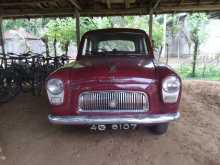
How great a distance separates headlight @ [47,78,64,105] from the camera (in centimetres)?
367

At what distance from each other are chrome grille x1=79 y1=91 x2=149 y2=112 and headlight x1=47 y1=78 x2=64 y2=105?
0.85 feet

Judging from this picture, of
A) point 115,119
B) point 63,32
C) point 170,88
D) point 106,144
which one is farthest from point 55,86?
point 63,32

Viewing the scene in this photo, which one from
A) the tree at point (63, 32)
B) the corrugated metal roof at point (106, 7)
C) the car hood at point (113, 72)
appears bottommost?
the car hood at point (113, 72)

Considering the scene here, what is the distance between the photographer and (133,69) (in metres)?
3.73

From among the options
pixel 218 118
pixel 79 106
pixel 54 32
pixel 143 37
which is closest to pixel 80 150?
pixel 79 106

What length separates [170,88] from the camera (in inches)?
143

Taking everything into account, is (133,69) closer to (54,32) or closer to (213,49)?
(54,32)

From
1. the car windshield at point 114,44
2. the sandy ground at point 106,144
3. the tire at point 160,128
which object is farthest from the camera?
the car windshield at point 114,44

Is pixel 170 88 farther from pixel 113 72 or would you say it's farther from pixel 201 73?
pixel 201 73

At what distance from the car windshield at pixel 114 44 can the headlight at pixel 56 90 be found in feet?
5.05

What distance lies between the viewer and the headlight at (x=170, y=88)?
3.61 m

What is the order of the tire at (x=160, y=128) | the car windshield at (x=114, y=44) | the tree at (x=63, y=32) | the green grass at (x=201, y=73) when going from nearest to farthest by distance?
the tire at (x=160, y=128), the car windshield at (x=114, y=44), the green grass at (x=201, y=73), the tree at (x=63, y=32)

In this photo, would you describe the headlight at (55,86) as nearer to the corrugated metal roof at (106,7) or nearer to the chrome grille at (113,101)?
the chrome grille at (113,101)

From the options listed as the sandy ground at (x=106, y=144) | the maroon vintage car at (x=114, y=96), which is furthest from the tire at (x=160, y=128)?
the maroon vintage car at (x=114, y=96)
